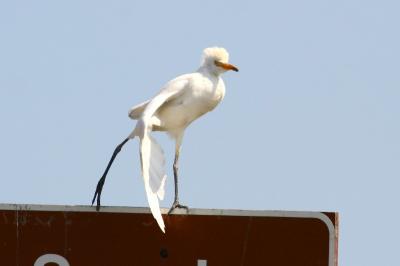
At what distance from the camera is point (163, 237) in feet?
13.5

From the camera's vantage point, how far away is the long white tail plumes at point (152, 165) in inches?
187

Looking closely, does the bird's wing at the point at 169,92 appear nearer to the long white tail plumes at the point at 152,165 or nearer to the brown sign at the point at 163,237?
→ the long white tail plumes at the point at 152,165

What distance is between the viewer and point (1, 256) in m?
4.20

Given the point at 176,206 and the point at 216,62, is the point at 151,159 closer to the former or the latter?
the point at 176,206

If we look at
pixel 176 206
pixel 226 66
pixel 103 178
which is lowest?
pixel 176 206

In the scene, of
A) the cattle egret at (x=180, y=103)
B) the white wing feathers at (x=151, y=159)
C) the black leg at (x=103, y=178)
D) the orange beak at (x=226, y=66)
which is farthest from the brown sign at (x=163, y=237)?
the orange beak at (x=226, y=66)

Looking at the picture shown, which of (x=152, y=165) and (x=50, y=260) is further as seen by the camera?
(x=152, y=165)

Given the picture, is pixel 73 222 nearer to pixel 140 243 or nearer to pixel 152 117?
pixel 140 243

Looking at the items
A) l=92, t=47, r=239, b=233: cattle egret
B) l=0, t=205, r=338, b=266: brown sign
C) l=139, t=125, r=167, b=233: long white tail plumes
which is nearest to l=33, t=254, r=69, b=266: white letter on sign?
l=0, t=205, r=338, b=266: brown sign

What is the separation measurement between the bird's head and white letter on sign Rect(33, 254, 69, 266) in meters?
2.33

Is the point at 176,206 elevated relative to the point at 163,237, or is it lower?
elevated

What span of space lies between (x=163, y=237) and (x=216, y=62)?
2.26 m

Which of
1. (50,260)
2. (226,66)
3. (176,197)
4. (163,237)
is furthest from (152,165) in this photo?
(226,66)

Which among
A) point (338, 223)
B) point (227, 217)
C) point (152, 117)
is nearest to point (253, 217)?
point (227, 217)
